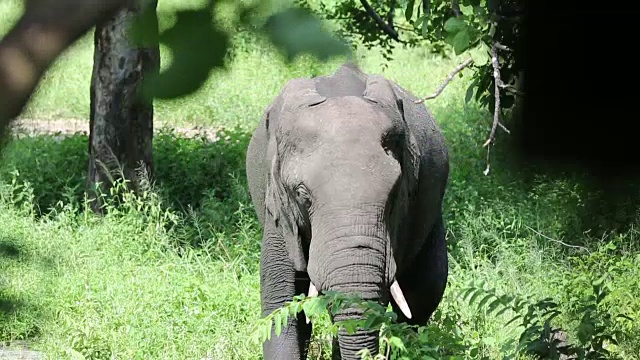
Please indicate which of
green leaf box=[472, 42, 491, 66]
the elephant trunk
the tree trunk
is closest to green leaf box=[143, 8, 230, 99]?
green leaf box=[472, 42, 491, 66]

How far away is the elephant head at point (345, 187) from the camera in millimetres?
4508

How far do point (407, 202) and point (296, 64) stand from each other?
3943mm

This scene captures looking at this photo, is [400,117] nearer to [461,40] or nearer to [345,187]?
[345,187]

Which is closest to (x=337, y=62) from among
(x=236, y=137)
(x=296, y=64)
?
(x=296, y=64)

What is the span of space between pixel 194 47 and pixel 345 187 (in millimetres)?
3523

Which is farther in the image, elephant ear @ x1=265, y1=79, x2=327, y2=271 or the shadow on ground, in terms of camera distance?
the shadow on ground

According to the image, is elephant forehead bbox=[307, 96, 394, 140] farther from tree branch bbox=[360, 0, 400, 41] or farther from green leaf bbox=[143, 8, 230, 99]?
green leaf bbox=[143, 8, 230, 99]

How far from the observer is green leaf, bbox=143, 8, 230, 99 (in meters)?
1.11

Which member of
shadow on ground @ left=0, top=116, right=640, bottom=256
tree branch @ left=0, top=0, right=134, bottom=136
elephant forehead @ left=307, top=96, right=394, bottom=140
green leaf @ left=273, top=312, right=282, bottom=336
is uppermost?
tree branch @ left=0, top=0, right=134, bottom=136

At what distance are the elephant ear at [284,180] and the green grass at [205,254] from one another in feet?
1.48

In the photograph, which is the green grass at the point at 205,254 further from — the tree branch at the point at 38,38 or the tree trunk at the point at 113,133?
the tree branch at the point at 38,38

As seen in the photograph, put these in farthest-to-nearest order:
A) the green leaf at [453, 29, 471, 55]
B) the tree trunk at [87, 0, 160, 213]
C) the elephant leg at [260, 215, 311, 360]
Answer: the tree trunk at [87, 0, 160, 213] < the elephant leg at [260, 215, 311, 360] < the green leaf at [453, 29, 471, 55]

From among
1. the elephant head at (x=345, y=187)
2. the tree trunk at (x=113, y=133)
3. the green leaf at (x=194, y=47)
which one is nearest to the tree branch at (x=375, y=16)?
the elephant head at (x=345, y=187)

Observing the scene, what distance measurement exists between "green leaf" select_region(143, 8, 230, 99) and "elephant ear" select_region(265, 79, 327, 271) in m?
3.72
